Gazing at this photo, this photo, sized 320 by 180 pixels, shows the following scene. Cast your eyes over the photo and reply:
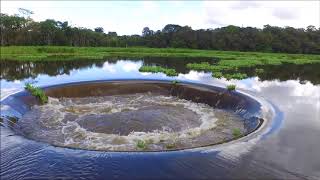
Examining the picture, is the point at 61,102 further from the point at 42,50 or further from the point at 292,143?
the point at 42,50

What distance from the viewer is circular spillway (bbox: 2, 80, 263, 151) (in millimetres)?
10579

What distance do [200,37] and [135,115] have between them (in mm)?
59446

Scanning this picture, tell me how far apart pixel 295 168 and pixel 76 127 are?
770 cm

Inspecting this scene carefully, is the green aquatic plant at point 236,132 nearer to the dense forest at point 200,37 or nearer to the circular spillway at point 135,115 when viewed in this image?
the circular spillway at point 135,115

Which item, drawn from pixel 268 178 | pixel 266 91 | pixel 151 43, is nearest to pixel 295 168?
pixel 268 178

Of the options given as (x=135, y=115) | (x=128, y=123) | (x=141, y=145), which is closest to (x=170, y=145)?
(x=141, y=145)

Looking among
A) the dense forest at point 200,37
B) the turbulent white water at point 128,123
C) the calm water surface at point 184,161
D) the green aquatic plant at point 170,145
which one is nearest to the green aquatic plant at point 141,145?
the turbulent white water at point 128,123

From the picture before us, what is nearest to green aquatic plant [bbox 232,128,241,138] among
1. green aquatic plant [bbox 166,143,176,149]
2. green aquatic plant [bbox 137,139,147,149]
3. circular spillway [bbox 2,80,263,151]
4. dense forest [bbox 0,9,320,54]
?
circular spillway [bbox 2,80,263,151]

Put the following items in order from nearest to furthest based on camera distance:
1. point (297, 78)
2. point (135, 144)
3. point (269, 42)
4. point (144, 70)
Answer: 1. point (135, 144)
2. point (297, 78)
3. point (144, 70)
4. point (269, 42)

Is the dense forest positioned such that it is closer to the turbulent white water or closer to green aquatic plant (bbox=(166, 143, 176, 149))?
the turbulent white water

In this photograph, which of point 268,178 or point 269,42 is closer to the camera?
point 268,178

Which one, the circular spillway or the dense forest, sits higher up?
the dense forest

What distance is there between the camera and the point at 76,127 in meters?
12.2

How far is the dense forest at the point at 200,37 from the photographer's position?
2554 inches
